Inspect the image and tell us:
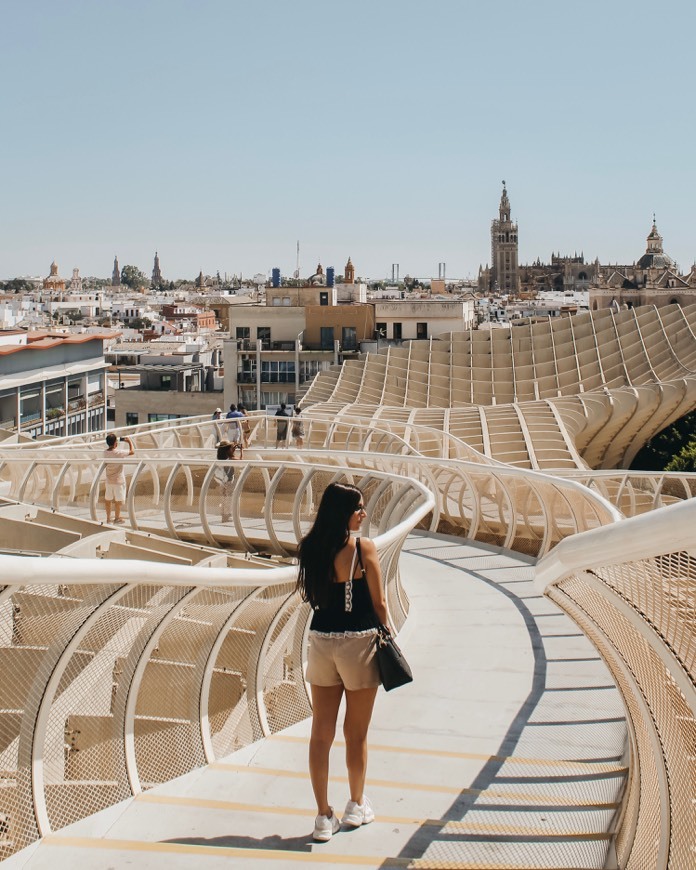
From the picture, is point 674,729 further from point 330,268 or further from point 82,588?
point 330,268

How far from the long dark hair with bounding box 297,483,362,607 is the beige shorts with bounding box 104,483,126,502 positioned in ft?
26.1

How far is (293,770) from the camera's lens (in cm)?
454

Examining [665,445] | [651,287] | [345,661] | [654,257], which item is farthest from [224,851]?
[654,257]

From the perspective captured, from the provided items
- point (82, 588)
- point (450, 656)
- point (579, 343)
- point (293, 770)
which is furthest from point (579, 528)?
point (579, 343)

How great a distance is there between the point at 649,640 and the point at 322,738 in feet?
5.15

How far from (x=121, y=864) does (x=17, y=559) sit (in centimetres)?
121

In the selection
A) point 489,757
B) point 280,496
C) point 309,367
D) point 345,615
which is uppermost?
point 345,615

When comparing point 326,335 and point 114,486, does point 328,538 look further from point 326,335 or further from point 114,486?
point 326,335

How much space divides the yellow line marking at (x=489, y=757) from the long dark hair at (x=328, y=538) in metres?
1.21

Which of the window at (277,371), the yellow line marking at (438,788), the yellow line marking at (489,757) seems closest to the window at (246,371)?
the window at (277,371)

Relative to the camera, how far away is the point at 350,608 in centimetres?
392

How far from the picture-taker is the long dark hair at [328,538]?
3906mm

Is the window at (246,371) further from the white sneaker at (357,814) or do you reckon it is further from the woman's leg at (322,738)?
the white sneaker at (357,814)

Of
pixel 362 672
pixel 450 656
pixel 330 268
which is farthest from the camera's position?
pixel 330 268
